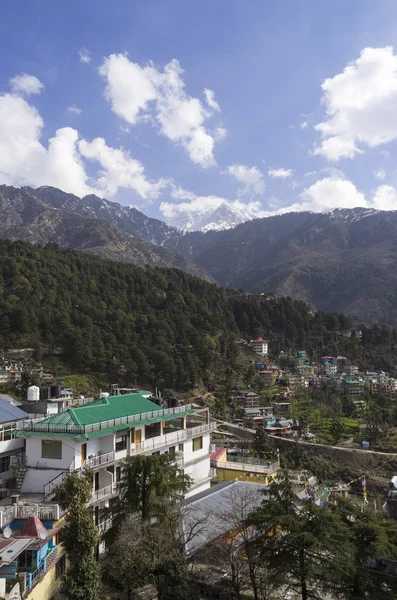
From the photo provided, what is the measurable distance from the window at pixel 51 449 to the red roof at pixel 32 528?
12.4 ft

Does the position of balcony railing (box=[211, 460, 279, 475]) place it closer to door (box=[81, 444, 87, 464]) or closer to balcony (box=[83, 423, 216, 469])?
balcony (box=[83, 423, 216, 469])

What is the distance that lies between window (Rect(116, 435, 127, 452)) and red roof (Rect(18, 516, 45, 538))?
5847 millimetres

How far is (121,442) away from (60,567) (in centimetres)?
557

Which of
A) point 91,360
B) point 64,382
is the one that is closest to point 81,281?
point 91,360

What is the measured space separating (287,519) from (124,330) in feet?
229

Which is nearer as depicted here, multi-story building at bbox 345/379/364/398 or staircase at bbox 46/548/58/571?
staircase at bbox 46/548/58/571

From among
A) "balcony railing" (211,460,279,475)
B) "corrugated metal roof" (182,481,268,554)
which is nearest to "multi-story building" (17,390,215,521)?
"corrugated metal roof" (182,481,268,554)

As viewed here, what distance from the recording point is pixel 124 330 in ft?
266

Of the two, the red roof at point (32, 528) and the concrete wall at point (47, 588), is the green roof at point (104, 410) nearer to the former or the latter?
the red roof at point (32, 528)

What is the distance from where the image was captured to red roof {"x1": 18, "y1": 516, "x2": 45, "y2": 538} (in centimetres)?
1302

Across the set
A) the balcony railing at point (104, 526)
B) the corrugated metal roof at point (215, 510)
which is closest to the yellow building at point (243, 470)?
the corrugated metal roof at point (215, 510)

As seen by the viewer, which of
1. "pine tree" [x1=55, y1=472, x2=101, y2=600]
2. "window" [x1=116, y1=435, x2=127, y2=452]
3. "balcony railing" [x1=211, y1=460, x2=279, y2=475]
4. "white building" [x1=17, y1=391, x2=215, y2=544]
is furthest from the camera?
"balcony railing" [x1=211, y1=460, x2=279, y2=475]

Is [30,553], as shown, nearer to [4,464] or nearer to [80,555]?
[80,555]

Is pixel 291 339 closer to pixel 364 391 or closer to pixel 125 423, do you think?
pixel 364 391
